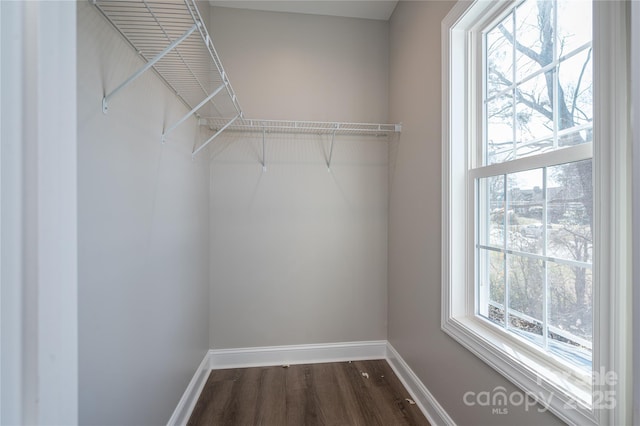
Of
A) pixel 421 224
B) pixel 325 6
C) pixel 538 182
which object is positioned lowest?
pixel 421 224

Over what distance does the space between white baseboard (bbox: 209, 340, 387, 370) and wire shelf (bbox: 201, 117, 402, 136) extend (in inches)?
64.6

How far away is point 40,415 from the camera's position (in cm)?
29

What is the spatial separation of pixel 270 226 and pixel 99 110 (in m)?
1.32

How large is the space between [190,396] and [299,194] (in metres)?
1.45

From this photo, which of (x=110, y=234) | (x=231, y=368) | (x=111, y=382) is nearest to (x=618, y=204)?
(x=110, y=234)

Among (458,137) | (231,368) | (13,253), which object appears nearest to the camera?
(13,253)

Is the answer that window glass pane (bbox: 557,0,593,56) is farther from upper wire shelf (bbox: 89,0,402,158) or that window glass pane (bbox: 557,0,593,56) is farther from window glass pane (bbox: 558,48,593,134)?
upper wire shelf (bbox: 89,0,402,158)

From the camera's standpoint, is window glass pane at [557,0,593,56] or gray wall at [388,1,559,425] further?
gray wall at [388,1,559,425]

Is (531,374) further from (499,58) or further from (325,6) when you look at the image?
(325,6)

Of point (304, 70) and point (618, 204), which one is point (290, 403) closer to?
point (618, 204)

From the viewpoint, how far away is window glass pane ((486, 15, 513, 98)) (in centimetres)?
118

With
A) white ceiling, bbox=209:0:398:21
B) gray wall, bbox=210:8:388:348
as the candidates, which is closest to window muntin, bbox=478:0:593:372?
gray wall, bbox=210:8:388:348

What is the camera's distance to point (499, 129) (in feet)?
4.05

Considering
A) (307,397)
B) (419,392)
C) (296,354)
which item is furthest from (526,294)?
(296,354)
